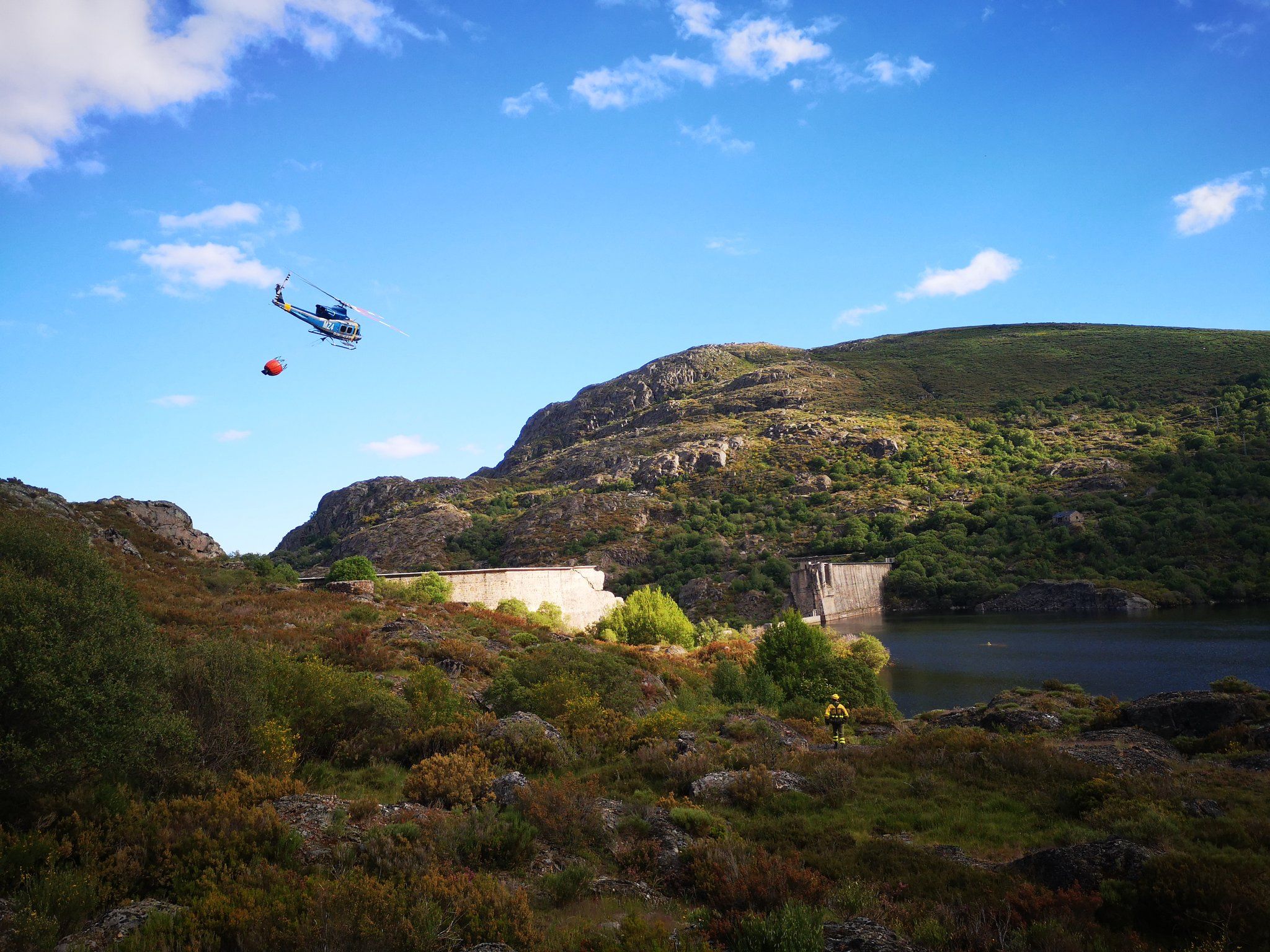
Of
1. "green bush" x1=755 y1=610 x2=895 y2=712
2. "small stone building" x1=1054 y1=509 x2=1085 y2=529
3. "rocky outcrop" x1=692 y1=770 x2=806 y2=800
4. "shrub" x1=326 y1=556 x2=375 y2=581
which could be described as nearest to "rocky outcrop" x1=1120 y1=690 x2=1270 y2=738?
"green bush" x1=755 y1=610 x2=895 y2=712

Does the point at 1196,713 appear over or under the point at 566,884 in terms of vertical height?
under

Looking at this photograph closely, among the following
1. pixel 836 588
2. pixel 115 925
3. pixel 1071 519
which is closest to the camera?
pixel 115 925

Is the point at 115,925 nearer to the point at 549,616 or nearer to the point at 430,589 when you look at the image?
the point at 430,589

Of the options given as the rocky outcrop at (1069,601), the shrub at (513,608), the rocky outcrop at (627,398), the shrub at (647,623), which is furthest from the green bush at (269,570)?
the rocky outcrop at (627,398)

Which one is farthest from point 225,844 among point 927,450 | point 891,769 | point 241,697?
point 927,450

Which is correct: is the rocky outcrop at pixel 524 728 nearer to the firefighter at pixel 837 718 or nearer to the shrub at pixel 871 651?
the firefighter at pixel 837 718

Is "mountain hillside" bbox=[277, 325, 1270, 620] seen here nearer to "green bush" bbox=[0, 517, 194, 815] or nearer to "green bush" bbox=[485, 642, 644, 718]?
"green bush" bbox=[485, 642, 644, 718]

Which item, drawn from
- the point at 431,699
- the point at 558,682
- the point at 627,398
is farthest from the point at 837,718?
the point at 627,398

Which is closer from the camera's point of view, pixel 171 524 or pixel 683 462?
pixel 171 524
